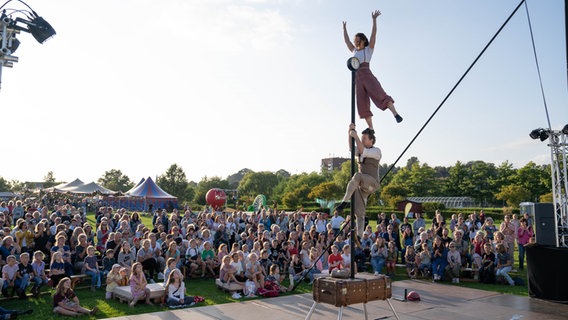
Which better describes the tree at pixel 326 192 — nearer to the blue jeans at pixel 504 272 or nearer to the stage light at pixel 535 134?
the blue jeans at pixel 504 272

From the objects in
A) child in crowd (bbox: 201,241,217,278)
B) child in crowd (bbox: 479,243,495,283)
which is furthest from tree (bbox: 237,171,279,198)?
child in crowd (bbox: 479,243,495,283)

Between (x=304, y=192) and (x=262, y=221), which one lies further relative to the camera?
(x=304, y=192)

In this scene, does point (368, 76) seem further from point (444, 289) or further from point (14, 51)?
point (14, 51)

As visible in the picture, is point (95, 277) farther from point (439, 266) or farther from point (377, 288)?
point (439, 266)

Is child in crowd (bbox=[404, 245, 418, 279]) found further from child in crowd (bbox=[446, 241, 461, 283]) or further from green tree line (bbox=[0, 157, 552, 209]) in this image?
green tree line (bbox=[0, 157, 552, 209])

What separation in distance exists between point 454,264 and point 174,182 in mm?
53773

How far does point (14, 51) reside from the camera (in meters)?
10.4

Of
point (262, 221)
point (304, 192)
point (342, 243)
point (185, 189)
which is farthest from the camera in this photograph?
point (185, 189)

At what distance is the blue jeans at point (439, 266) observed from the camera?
1142 cm

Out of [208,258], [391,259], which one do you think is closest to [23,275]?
[208,258]

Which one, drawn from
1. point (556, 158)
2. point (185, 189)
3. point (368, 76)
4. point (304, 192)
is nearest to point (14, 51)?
point (368, 76)

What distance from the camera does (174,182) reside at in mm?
61406

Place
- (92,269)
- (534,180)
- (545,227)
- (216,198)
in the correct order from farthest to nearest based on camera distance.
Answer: (534,180) → (216,198) → (545,227) → (92,269)

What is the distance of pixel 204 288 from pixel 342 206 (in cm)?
635
